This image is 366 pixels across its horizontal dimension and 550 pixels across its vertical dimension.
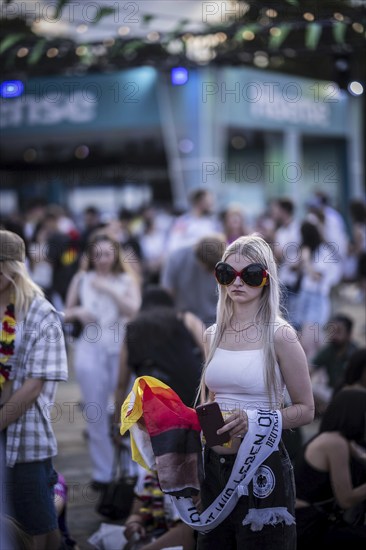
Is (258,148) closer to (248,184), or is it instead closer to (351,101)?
(248,184)

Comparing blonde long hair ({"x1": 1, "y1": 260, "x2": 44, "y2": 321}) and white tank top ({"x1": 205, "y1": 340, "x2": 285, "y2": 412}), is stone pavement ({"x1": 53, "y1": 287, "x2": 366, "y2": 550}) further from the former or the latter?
white tank top ({"x1": 205, "y1": 340, "x2": 285, "y2": 412})

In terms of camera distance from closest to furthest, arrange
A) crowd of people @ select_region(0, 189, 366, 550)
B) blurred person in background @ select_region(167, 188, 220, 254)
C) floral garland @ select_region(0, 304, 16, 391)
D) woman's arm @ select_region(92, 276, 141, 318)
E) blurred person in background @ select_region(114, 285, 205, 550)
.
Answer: crowd of people @ select_region(0, 189, 366, 550)
floral garland @ select_region(0, 304, 16, 391)
blurred person in background @ select_region(114, 285, 205, 550)
woman's arm @ select_region(92, 276, 141, 318)
blurred person in background @ select_region(167, 188, 220, 254)

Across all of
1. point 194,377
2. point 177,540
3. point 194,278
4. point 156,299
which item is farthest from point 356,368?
point 194,278

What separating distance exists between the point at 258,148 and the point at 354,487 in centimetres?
2478

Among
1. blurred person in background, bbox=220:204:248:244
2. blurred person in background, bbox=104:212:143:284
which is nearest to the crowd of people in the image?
blurred person in background, bbox=220:204:248:244

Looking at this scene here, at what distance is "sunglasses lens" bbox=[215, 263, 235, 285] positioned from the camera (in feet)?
12.6

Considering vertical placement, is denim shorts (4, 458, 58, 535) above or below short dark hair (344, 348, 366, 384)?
below

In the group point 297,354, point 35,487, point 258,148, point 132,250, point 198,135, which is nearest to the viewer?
point 297,354

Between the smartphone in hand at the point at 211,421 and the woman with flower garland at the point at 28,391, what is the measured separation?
3.75 feet

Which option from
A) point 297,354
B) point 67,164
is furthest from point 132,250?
point 67,164

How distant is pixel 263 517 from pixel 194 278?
4387 mm

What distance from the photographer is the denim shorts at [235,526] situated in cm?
358

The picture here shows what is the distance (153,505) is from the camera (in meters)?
5.48

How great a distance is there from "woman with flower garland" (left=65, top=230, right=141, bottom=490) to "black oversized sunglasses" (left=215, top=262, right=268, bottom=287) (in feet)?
11.0
